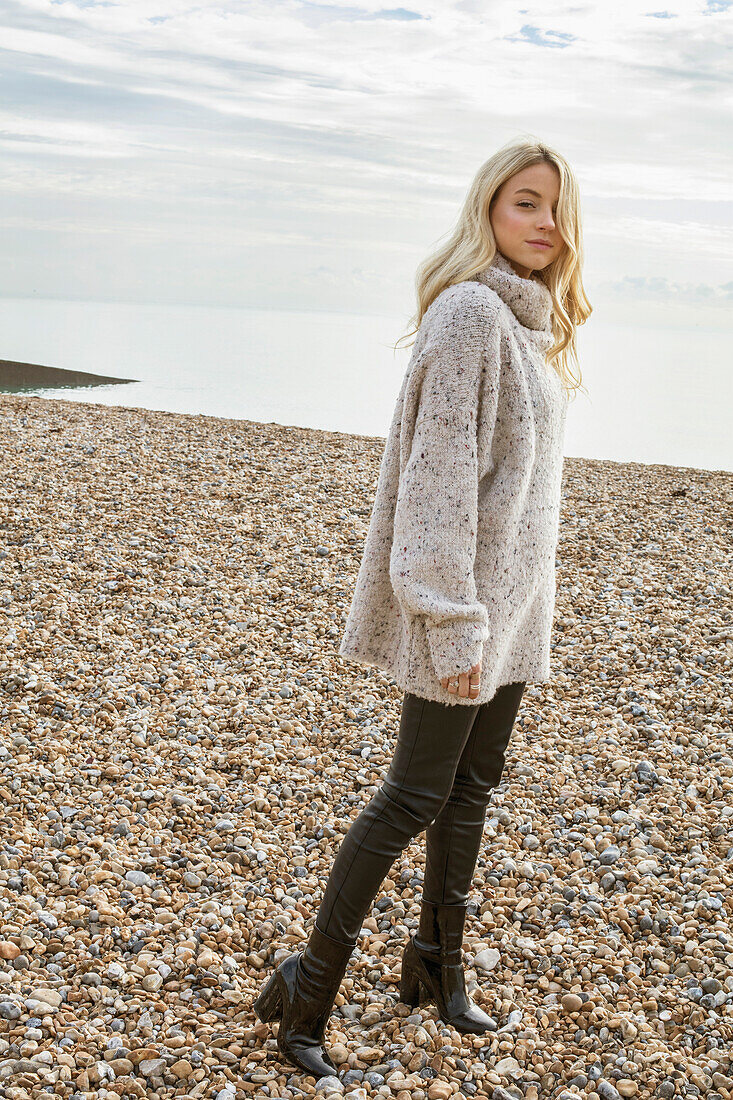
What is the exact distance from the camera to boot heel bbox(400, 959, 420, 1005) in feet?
8.43

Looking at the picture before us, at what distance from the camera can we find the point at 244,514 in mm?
6656

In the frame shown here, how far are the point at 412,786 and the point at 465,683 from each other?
0.28 metres

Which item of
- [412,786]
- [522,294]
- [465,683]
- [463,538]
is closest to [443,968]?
[412,786]

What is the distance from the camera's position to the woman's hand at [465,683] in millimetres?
2014

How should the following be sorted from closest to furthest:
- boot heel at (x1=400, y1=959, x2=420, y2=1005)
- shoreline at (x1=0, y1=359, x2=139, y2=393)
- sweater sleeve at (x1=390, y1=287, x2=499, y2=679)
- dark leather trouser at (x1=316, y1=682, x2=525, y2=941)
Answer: sweater sleeve at (x1=390, y1=287, x2=499, y2=679) < dark leather trouser at (x1=316, y1=682, x2=525, y2=941) < boot heel at (x1=400, y1=959, x2=420, y2=1005) < shoreline at (x1=0, y1=359, x2=139, y2=393)

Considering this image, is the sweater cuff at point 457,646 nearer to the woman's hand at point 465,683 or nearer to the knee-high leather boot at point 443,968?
the woman's hand at point 465,683

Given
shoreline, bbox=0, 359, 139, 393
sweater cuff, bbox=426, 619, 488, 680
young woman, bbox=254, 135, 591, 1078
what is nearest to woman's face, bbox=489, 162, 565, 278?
young woman, bbox=254, 135, 591, 1078

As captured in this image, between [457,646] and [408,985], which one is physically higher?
[457,646]

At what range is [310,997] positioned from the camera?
226 centimetres

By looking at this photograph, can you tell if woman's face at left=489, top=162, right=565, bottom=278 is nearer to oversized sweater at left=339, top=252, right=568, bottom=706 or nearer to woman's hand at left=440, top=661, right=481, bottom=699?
oversized sweater at left=339, top=252, right=568, bottom=706

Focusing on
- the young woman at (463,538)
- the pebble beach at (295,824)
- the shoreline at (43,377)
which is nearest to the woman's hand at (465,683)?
the young woman at (463,538)

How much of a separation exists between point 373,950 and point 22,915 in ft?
3.42

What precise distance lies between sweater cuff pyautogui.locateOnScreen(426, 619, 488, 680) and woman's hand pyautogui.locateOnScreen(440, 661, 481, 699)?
2 cm

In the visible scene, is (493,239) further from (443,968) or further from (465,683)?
(443,968)
